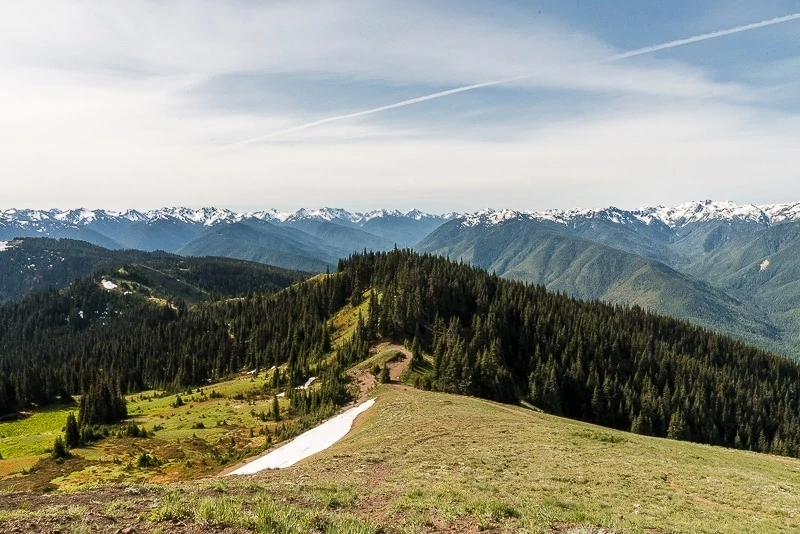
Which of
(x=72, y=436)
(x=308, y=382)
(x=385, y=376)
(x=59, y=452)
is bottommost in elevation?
(x=72, y=436)

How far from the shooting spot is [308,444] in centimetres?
5338

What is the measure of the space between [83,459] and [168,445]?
34.1 ft

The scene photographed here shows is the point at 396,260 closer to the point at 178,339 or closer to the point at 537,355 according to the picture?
the point at 537,355

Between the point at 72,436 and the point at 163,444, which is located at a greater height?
the point at 163,444

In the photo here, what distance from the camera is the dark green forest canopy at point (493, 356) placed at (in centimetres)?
10506

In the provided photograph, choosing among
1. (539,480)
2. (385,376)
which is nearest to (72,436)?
(385,376)

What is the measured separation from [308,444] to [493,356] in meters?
52.2

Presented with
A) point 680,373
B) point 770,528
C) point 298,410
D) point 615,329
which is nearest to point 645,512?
point 770,528

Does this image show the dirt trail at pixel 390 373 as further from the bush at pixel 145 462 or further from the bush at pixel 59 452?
the bush at pixel 59 452

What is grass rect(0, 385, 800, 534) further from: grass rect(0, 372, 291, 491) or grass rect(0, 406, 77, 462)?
grass rect(0, 406, 77, 462)

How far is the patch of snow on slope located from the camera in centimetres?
4738

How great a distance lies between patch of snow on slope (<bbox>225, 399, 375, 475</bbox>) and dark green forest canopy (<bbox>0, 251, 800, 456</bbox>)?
41.5ft

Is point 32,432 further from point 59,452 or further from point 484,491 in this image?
point 484,491

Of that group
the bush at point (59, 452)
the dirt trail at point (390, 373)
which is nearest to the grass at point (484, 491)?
the dirt trail at point (390, 373)
